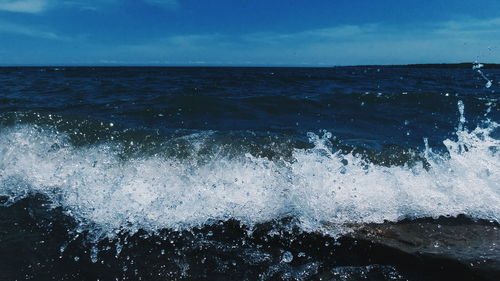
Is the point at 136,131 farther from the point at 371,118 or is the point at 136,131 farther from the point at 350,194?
the point at 371,118

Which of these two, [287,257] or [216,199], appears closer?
[287,257]

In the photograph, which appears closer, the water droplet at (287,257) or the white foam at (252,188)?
the water droplet at (287,257)

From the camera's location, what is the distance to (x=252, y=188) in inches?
178

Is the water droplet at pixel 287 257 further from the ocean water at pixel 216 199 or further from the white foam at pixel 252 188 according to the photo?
the white foam at pixel 252 188

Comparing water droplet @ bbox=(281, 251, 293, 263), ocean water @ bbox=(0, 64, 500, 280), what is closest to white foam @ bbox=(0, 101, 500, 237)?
ocean water @ bbox=(0, 64, 500, 280)

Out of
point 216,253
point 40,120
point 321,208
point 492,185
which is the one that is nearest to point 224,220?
point 216,253

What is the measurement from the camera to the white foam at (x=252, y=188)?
Result: 4016mm

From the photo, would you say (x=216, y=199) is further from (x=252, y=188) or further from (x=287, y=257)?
(x=287, y=257)

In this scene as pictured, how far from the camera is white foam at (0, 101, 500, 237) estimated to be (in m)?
4.02

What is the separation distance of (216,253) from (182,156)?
8.68ft

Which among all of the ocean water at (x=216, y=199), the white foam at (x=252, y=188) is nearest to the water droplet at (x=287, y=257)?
the ocean water at (x=216, y=199)

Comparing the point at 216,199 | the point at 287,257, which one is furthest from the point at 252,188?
the point at 287,257

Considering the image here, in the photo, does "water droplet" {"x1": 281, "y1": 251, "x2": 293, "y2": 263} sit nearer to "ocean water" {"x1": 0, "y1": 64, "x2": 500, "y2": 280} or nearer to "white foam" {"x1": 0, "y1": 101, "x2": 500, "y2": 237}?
"ocean water" {"x1": 0, "y1": 64, "x2": 500, "y2": 280}

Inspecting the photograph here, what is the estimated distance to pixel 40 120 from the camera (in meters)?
8.22
